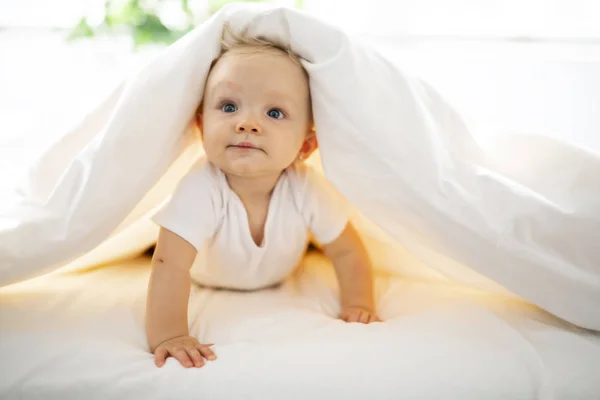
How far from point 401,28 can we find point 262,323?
1.21m

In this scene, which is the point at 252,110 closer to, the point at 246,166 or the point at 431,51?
the point at 246,166

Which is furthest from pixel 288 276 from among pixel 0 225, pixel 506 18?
pixel 506 18

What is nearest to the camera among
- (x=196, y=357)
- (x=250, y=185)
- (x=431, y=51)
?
(x=196, y=357)

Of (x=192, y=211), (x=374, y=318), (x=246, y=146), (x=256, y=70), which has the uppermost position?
(x=256, y=70)

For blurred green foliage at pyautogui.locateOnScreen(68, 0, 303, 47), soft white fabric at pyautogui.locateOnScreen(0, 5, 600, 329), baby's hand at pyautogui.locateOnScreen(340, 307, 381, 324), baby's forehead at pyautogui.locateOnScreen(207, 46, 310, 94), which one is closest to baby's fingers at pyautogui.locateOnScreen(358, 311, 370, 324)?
baby's hand at pyautogui.locateOnScreen(340, 307, 381, 324)

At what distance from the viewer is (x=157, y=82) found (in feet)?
3.02

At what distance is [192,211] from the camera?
95 centimetres

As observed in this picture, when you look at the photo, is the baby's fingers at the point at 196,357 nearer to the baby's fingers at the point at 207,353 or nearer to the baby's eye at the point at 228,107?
the baby's fingers at the point at 207,353

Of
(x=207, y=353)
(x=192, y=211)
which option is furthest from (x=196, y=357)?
(x=192, y=211)

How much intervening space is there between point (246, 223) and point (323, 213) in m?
0.13

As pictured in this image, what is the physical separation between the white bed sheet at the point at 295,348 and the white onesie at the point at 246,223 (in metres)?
0.05

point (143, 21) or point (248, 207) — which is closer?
point (248, 207)

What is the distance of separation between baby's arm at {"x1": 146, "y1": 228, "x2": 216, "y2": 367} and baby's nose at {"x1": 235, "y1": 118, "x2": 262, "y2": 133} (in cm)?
19

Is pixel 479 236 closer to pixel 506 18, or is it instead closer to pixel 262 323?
pixel 262 323
